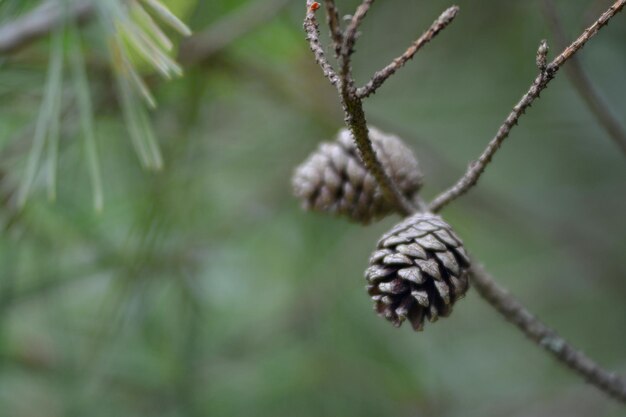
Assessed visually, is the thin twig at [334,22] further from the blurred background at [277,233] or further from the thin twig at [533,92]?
the blurred background at [277,233]

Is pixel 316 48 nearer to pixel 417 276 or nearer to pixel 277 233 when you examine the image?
pixel 417 276

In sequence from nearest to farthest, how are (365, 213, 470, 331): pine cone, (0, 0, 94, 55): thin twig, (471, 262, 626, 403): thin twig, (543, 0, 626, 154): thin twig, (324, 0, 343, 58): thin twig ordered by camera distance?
(324, 0, 343, 58): thin twig → (365, 213, 470, 331): pine cone → (471, 262, 626, 403): thin twig → (543, 0, 626, 154): thin twig → (0, 0, 94, 55): thin twig

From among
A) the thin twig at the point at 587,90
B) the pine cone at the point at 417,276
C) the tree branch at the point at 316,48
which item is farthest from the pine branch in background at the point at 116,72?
the thin twig at the point at 587,90

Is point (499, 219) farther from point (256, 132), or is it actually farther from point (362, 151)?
point (362, 151)

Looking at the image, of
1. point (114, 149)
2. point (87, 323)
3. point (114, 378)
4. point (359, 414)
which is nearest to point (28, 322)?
point (87, 323)

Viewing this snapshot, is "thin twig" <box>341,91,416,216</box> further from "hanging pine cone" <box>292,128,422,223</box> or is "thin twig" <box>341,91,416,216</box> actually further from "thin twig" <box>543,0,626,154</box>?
"thin twig" <box>543,0,626,154</box>

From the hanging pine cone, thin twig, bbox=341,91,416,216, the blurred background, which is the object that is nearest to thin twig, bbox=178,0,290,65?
the blurred background
